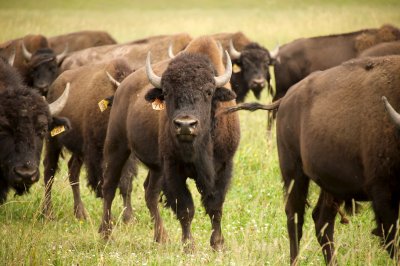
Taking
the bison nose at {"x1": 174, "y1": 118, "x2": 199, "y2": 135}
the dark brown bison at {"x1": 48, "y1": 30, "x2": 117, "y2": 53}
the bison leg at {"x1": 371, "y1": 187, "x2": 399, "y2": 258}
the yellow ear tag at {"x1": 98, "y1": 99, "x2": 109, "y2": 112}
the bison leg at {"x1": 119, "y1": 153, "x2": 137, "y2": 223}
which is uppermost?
the bison nose at {"x1": 174, "y1": 118, "x2": 199, "y2": 135}

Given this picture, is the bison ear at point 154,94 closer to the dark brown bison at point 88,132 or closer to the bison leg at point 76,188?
the bison leg at point 76,188

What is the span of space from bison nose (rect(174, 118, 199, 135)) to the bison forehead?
537 millimetres

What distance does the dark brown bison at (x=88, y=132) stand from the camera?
10188 mm

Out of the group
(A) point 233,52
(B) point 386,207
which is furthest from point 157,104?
(A) point 233,52

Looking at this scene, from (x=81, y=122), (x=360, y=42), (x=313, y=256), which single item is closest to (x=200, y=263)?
(x=313, y=256)

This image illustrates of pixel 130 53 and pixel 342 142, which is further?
pixel 130 53

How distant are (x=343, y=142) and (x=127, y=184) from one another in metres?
4.72

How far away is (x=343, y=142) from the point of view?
20.4 ft

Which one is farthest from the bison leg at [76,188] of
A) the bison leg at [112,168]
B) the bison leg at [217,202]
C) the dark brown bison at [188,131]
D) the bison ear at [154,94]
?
the bison leg at [217,202]

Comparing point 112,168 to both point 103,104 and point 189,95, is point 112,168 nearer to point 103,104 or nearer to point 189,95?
point 103,104

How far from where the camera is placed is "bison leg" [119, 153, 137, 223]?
32.5 ft

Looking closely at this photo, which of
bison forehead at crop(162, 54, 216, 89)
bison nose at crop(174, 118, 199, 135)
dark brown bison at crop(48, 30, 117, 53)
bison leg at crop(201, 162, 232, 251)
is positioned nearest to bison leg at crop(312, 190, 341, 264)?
bison leg at crop(201, 162, 232, 251)

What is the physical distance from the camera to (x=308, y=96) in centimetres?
678

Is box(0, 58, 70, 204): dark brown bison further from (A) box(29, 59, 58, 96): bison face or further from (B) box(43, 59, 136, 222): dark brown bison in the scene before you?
(A) box(29, 59, 58, 96): bison face
